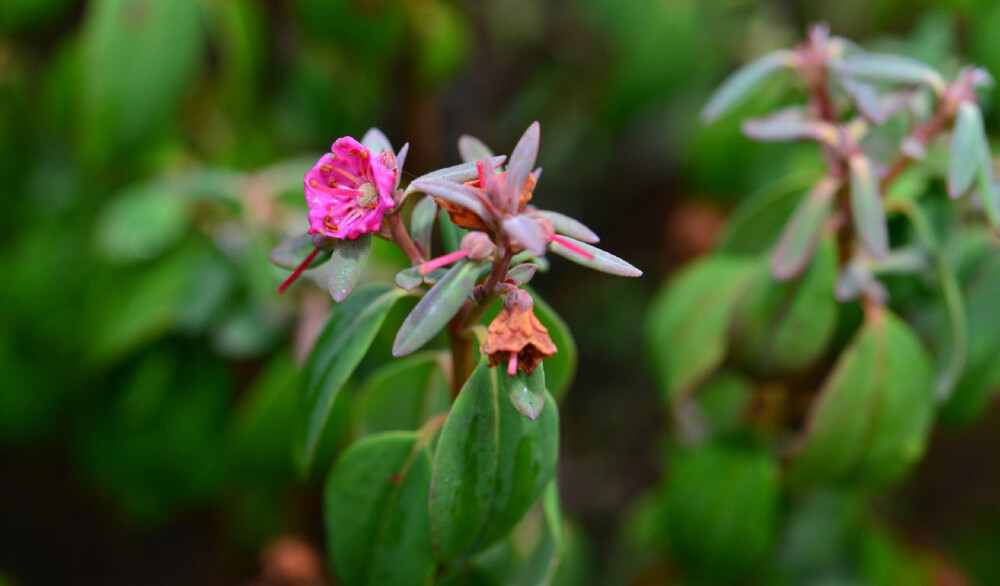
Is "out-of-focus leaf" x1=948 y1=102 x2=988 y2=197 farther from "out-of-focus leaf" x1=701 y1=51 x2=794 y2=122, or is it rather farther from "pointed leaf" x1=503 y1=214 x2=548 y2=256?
"pointed leaf" x1=503 y1=214 x2=548 y2=256

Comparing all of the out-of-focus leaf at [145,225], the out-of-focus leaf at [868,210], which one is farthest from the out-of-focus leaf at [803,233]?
the out-of-focus leaf at [145,225]

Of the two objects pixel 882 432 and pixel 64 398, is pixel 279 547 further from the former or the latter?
pixel 882 432

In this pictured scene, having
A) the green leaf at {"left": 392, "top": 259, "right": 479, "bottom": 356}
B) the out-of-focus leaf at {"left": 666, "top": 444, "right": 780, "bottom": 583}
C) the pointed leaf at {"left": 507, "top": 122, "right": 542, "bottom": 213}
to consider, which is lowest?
the out-of-focus leaf at {"left": 666, "top": 444, "right": 780, "bottom": 583}

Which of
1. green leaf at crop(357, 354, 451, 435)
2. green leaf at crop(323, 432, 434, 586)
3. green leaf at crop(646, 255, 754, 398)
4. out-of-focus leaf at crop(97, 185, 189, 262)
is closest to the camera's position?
green leaf at crop(323, 432, 434, 586)

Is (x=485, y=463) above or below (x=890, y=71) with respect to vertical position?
below

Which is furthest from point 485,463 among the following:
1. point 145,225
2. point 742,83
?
point 145,225

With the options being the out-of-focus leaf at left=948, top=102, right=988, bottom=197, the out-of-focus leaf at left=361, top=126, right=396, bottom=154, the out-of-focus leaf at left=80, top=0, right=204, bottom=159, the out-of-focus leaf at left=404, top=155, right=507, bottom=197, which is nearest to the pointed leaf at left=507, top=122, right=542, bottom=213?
the out-of-focus leaf at left=404, top=155, right=507, bottom=197

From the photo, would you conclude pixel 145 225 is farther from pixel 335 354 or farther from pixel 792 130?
pixel 792 130
